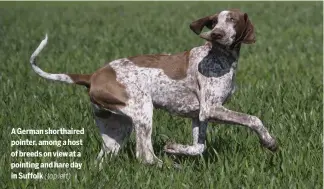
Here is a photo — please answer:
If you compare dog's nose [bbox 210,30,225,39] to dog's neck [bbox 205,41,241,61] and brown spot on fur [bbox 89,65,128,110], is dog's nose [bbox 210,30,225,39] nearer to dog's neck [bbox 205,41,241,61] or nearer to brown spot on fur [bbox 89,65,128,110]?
dog's neck [bbox 205,41,241,61]

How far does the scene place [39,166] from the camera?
659 centimetres

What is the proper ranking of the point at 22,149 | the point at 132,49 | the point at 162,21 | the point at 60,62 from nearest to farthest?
the point at 22,149 → the point at 60,62 → the point at 132,49 → the point at 162,21

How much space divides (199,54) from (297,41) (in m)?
11.4

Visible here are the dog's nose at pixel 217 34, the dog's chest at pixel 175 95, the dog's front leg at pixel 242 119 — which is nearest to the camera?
the dog's nose at pixel 217 34

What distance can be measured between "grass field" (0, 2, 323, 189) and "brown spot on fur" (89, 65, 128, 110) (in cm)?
54

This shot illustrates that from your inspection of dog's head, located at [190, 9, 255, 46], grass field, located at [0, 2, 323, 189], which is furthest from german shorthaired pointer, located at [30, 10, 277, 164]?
grass field, located at [0, 2, 323, 189]

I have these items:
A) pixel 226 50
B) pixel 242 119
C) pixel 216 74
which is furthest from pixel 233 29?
pixel 242 119

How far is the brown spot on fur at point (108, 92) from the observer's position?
639 centimetres

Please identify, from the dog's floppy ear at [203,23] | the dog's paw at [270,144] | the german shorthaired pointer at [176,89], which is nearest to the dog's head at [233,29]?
the german shorthaired pointer at [176,89]

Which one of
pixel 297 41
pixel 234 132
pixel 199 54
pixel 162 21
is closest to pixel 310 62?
pixel 297 41

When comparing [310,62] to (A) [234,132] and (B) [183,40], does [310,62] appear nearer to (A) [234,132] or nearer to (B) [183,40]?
(B) [183,40]

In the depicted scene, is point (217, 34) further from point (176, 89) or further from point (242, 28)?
point (176, 89)

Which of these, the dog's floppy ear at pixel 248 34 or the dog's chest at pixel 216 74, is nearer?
the dog's floppy ear at pixel 248 34

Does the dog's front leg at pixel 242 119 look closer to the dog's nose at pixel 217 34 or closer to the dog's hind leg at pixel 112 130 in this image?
the dog's nose at pixel 217 34
